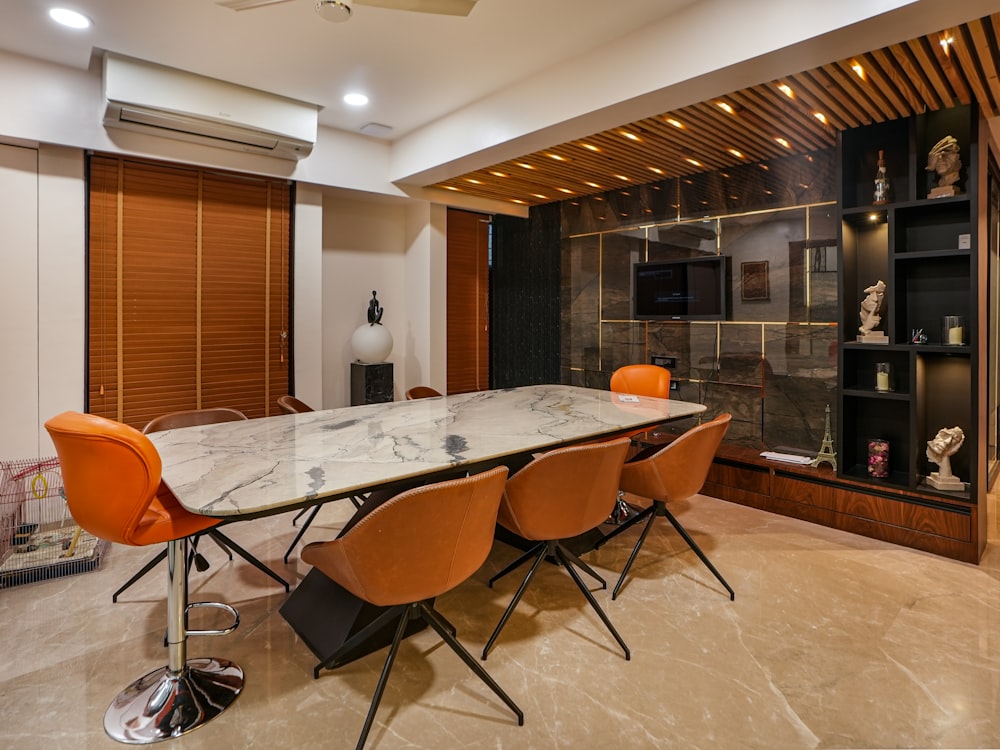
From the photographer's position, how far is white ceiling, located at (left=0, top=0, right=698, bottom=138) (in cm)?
Answer: 296

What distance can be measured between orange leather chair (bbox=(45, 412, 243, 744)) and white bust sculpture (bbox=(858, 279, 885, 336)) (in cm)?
382

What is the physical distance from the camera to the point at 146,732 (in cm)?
175

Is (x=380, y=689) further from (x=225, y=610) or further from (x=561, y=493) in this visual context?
(x=225, y=610)

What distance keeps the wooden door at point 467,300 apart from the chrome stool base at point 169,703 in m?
4.60

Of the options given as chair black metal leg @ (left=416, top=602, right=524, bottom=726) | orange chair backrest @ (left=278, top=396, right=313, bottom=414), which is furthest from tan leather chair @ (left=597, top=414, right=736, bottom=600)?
orange chair backrest @ (left=278, top=396, right=313, bottom=414)

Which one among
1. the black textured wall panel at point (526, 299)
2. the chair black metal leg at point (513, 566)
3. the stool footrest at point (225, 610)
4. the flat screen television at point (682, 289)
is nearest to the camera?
the stool footrest at point (225, 610)

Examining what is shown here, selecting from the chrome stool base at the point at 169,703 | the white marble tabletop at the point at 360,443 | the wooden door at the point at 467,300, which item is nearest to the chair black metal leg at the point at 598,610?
the white marble tabletop at the point at 360,443

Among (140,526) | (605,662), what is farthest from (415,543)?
(605,662)

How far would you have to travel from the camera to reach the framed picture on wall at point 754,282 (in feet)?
14.5

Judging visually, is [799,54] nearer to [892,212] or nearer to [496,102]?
[892,212]

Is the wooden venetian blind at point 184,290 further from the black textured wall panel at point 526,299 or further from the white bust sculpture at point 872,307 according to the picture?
the white bust sculpture at point 872,307

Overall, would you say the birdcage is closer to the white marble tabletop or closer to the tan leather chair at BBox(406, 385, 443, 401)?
the white marble tabletop

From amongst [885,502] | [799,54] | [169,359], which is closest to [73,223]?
[169,359]

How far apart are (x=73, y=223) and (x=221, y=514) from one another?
3.60m
